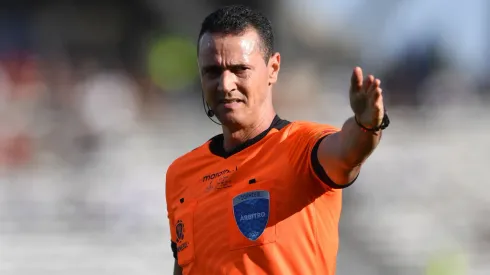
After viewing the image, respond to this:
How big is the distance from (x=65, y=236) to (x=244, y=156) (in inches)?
204

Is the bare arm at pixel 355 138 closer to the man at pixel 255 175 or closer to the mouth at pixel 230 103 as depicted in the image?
the man at pixel 255 175

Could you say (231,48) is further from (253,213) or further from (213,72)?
(253,213)

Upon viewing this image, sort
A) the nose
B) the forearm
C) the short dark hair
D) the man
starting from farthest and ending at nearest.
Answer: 1. the short dark hair
2. the nose
3. the man
4. the forearm

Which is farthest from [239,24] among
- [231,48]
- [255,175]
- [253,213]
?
[253,213]

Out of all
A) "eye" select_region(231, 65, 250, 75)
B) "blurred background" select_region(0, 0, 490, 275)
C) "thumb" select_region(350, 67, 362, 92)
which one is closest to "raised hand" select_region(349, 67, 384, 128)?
"thumb" select_region(350, 67, 362, 92)

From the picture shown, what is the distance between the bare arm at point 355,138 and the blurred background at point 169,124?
4.96 metres

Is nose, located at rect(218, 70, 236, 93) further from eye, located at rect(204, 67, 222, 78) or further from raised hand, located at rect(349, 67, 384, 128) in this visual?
raised hand, located at rect(349, 67, 384, 128)

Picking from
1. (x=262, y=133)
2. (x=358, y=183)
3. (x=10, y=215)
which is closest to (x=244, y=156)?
(x=262, y=133)

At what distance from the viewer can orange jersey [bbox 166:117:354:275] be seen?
2.29 meters

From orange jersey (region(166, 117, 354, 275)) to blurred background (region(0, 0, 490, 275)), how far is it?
4567 mm

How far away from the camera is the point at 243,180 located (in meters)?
2.49

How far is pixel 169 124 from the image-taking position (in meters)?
8.04

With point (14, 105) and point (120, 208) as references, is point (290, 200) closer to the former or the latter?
point (120, 208)

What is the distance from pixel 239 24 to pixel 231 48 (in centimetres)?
11
